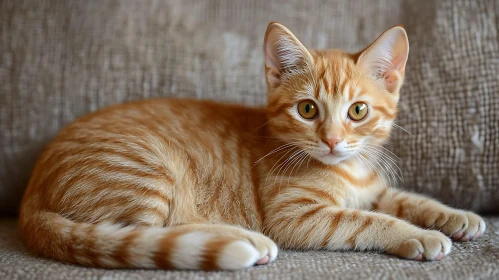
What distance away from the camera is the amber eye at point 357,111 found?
1.70 meters

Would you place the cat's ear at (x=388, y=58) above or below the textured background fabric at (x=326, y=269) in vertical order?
above

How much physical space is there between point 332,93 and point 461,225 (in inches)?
24.9

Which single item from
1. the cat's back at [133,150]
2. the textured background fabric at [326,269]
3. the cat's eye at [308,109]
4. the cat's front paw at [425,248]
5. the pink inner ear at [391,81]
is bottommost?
the textured background fabric at [326,269]

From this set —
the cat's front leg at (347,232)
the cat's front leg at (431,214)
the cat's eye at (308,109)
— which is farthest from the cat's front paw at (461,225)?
the cat's eye at (308,109)

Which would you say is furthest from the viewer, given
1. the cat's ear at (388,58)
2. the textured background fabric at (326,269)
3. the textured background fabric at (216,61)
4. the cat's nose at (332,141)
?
the textured background fabric at (216,61)

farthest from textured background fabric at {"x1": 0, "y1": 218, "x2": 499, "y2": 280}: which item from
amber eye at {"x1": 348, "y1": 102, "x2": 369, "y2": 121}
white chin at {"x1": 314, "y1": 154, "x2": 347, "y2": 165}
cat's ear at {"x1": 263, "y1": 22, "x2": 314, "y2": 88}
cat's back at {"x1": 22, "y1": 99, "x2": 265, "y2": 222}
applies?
cat's ear at {"x1": 263, "y1": 22, "x2": 314, "y2": 88}

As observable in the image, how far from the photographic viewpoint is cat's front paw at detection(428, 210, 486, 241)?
1.70 m

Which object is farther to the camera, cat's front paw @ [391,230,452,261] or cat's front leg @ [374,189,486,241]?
cat's front leg @ [374,189,486,241]

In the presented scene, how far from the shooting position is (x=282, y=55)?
1821mm

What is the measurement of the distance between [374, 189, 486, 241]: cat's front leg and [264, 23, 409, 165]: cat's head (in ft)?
0.89

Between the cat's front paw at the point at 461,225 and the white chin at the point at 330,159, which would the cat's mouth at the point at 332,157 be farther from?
the cat's front paw at the point at 461,225

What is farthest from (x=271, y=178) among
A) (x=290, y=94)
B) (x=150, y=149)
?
(x=150, y=149)

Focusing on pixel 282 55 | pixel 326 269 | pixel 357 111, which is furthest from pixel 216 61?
pixel 326 269

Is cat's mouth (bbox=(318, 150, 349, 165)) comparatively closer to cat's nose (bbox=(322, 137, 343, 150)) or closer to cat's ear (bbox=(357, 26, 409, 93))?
cat's nose (bbox=(322, 137, 343, 150))
